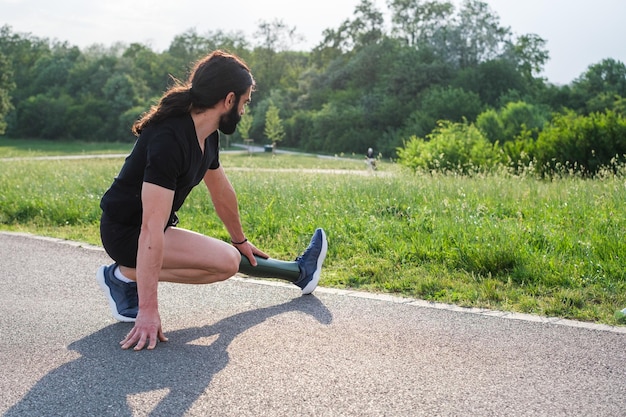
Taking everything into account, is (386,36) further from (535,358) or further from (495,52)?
(535,358)

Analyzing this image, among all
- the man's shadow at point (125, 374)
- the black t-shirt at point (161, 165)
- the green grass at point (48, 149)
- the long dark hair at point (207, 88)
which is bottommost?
the green grass at point (48, 149)

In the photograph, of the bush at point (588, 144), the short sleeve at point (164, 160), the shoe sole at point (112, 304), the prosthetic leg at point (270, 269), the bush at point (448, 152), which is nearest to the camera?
Answer: the short sleeve at point (164, 160)

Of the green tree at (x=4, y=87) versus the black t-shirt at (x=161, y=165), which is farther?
the green tree at (x=4, y=87)

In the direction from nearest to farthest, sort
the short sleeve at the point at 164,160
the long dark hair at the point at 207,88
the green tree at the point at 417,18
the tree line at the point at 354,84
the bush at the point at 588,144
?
the short sleeve at the point at 164,160, the long dark hair at the point at 207,88, the bush at the point at 588,144, the tree line at the point at 354,84, the green tree at the point at 417,18

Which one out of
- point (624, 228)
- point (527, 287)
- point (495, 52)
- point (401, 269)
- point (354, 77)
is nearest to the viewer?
point (527, 287)

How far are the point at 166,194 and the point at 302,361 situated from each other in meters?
1.15

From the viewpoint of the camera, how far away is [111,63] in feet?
247

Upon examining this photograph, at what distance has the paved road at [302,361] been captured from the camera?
10.2 feet

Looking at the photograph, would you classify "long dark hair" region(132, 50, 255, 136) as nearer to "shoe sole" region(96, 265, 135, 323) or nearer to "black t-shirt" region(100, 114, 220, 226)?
"black t-shirt" region(100, 114, 220, 226)

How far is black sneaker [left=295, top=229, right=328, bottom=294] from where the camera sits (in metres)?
5.09

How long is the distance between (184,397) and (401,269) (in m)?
2.85

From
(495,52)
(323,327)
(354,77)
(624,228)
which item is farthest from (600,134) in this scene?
(354,77)

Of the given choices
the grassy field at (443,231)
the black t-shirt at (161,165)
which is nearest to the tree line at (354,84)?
the grassy field at (443,231)

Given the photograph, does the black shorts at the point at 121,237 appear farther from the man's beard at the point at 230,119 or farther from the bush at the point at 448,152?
the bush at the point at 448,152
